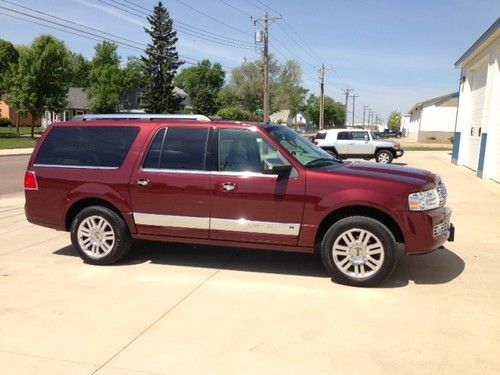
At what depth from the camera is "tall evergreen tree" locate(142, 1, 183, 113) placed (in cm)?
6531

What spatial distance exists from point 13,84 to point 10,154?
883 inches

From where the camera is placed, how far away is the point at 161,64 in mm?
66062

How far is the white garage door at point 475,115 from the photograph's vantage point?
1816 cm

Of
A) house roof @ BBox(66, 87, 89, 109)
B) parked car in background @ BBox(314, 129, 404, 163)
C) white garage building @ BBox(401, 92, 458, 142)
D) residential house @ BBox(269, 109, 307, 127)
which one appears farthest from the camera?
residential house @ BBox(269, 109, 307, 127)

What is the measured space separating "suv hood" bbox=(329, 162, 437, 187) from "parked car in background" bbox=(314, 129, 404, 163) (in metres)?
17.3

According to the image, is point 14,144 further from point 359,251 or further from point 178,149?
point 359,251

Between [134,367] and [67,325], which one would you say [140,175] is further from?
[134,367]

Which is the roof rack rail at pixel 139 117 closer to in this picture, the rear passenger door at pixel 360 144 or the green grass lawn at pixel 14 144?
the rear passenger door at pixel 360 144

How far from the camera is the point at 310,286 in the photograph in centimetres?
523

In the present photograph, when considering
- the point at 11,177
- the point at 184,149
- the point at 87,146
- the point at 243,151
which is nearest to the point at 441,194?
the point at 243,151

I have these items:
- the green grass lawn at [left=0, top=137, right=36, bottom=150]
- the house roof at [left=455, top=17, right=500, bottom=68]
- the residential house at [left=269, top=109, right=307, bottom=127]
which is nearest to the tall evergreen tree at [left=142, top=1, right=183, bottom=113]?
the green grass lawn at [left=0, top=137, right=36, bottom=150]

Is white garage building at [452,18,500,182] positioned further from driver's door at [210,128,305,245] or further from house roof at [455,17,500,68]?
driver's door at [210,128,305,245]

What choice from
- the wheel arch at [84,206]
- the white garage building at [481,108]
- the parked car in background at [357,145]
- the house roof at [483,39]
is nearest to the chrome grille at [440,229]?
the wheel arch at [84,206]

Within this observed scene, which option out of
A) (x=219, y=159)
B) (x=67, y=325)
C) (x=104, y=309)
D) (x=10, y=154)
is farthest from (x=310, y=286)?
(x=10, y=154)
